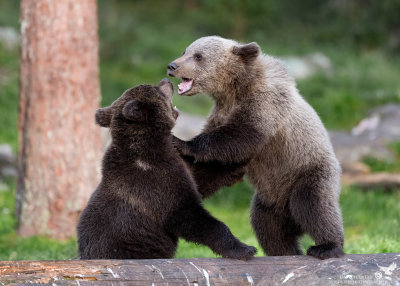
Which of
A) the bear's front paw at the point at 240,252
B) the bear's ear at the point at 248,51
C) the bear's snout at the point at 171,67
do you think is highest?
the bear's ear at the point at 248,51

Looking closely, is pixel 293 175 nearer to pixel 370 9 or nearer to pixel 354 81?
pixel 354 81

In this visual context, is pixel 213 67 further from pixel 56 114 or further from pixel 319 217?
pixel 56 114

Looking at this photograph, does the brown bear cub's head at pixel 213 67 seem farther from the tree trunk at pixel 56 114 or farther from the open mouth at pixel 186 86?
the tree trunk at pixel 56 114

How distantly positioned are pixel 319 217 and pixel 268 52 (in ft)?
44.7

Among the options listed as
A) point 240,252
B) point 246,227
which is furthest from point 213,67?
point 246,227

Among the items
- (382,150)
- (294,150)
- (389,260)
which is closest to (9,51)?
(382,150)

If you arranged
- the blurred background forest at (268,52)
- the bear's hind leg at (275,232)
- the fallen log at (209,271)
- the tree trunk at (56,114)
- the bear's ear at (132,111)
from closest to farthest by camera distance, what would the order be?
the fallen log at (209,271) → the bear's ear at (132,111) → the bear's hind leg at (275,232) → the tree trunk at (56,114) → the blurred background forest at (268,52)

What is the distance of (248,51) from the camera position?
17.8 feet

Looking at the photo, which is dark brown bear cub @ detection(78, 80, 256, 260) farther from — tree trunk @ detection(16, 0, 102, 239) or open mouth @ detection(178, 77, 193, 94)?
tree trunk @ detection(16, 0, 102, 239)

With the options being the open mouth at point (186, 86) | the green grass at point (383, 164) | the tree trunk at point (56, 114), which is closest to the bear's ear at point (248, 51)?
the open mouth at point (186, 86)

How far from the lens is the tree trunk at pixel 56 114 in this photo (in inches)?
295

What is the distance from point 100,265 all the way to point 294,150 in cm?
202

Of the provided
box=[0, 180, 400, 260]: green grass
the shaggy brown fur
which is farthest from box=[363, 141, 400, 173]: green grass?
the shaggy brown fur

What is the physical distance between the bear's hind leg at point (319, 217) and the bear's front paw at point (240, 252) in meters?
0.68
